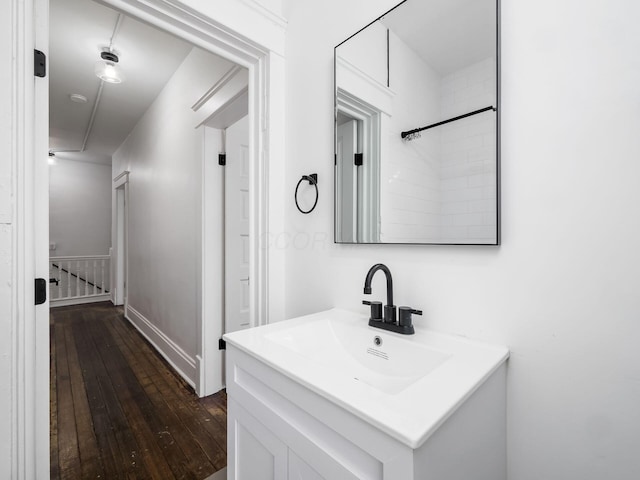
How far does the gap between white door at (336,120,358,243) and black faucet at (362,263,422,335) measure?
245mm

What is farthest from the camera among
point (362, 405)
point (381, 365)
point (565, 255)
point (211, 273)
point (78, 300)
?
point (78, 300)

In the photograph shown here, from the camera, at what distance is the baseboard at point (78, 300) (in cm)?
489

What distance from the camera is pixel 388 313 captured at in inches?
37.4

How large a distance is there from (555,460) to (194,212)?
2312mm

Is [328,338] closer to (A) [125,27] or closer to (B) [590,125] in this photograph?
(B) [590,125]

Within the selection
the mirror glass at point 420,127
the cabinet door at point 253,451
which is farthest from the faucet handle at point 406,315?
the cabinet door at point 253,451

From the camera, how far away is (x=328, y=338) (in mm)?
1051

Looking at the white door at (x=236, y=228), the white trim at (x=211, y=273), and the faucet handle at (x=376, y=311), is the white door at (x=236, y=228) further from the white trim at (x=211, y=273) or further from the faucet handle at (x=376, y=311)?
the faucet handle at (x=376, y=311)

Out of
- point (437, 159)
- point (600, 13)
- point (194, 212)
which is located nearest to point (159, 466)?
point (194, 212)

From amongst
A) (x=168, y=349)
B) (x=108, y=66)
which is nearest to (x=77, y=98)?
(x=108, y=66)

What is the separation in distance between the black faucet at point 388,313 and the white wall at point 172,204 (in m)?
1.62

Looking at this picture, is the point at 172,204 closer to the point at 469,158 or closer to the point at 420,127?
the point at 420,127

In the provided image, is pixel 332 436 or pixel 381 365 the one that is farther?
pixel 381 365

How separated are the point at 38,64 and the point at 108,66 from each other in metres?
1.92
